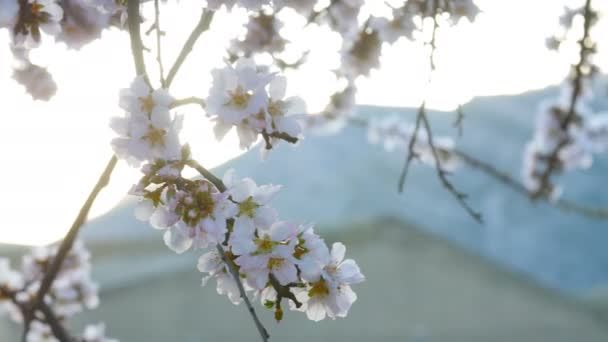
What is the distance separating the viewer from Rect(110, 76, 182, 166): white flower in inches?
28.6

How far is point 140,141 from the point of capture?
74 cm

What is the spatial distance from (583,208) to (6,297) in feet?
7.30

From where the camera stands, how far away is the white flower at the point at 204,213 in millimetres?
731

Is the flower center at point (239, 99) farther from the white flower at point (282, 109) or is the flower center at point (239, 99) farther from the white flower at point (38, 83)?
the white flower at point (38, 83)

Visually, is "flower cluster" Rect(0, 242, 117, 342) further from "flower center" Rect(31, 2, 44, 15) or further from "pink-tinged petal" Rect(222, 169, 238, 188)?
"pink-tinged petal" Rect(222, 169, 238, 188)

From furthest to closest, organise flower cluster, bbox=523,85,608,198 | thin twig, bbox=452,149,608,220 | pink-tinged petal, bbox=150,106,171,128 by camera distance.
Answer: flower cluster, bbox=523,85,608,198
thin twig, bbox=452,149,608,220
pink-tinged petal, bbox=150,106,171,128

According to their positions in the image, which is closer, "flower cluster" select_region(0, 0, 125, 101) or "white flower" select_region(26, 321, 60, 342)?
"flower cluster" select_region(0, 0, 125, 101)

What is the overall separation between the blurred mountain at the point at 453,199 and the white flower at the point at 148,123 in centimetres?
688

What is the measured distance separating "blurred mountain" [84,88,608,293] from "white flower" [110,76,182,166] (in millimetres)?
6879

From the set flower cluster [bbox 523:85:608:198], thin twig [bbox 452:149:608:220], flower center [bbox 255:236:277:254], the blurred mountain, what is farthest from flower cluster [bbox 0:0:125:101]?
the blurred mountain

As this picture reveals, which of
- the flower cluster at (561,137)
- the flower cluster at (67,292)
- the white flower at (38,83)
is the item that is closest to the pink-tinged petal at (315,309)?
the white flower at (38,83)

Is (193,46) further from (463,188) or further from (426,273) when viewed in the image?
(463,188)

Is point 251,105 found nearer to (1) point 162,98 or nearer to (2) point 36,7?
(1) point 162,98

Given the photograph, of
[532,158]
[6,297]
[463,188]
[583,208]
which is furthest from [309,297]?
[463,188]
